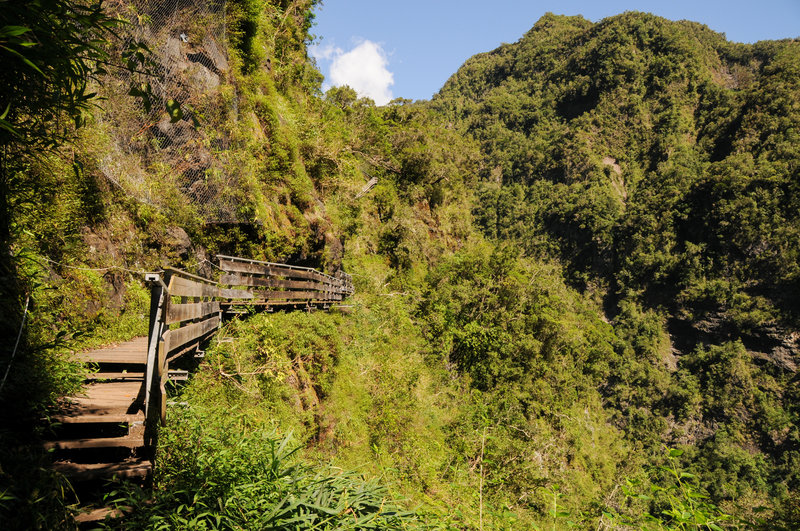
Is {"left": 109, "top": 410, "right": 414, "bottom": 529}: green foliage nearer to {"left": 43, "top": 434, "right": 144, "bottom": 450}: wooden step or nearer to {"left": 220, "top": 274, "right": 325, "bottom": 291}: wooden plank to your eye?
{"left": 43, "top": 434, "right": 144, "bottom": 450}: wooden step

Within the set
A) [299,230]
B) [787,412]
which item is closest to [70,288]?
[299,230]

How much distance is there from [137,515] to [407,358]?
12.9 m

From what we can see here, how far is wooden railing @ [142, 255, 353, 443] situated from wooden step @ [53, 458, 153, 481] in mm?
199

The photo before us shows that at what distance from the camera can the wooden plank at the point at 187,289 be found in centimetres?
338

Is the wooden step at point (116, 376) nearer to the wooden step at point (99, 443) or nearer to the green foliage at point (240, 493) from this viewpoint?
the green foliage at point (240, 493)

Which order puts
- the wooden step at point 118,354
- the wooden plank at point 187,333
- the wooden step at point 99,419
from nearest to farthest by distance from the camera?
1. the wooden step at point 99,419
2. the wooden plank at point 187,333
3. the wooden step at point 118,354

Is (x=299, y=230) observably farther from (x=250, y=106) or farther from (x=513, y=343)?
(x=513, y=343)

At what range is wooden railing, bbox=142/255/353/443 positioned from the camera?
2.89 meters

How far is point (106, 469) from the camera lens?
2.42 m

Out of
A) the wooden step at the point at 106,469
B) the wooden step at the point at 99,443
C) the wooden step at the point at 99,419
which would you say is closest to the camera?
the wooden step at the point at 106,469

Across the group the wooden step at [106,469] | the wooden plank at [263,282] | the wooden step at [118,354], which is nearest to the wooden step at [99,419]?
the wooden step at [106,469]

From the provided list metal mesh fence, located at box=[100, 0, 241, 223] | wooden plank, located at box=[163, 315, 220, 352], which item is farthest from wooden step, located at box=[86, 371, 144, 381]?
metal mesh fence, located at box=[100, 0, 241, 223]

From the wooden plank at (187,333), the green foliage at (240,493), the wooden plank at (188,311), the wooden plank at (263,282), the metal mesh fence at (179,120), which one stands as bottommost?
the green foliage at (240,493)

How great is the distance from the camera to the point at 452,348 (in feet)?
62.6
